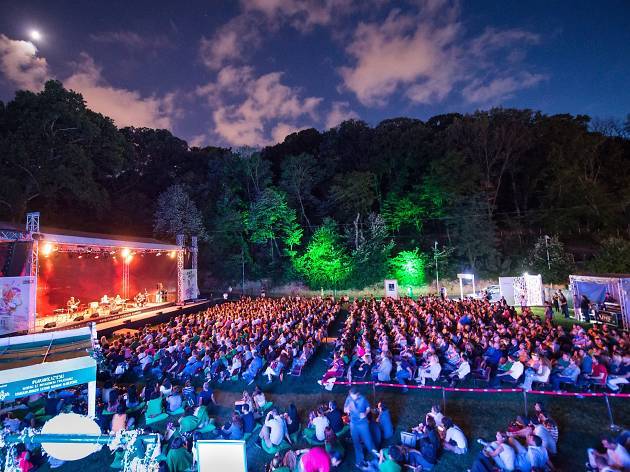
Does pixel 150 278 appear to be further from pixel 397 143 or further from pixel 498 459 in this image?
pixel 498 459

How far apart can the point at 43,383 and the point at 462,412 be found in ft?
28.2

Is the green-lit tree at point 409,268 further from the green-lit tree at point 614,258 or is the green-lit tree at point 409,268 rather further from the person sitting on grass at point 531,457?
the person sitting on grass at point 531,457

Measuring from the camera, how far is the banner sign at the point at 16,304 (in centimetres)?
1216

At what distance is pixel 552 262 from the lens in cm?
2320

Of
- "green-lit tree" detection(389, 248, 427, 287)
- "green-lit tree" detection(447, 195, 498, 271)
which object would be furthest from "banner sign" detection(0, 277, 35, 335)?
"green-lit tree" detection(447, 195, 498, 271)

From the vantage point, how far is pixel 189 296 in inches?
940

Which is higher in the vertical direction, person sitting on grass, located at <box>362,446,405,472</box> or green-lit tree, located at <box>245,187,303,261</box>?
green-lit tree, located at <box>245,187,303,261</box>

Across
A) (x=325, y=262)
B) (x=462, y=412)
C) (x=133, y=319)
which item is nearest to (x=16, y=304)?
(x=133, y=319)

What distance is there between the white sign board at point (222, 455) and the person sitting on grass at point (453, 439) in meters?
3.92

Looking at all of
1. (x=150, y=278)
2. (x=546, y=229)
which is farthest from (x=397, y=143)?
(x=150, y=278)

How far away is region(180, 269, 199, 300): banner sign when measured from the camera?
75.2ft

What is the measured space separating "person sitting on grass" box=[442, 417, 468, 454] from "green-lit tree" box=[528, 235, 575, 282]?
2230cm

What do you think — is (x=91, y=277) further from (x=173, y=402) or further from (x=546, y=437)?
(x=546, y=437)

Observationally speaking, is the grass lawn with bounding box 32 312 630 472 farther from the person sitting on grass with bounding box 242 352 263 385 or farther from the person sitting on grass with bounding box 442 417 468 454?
the person sitting on grass with bounding box 242 352 263 385
